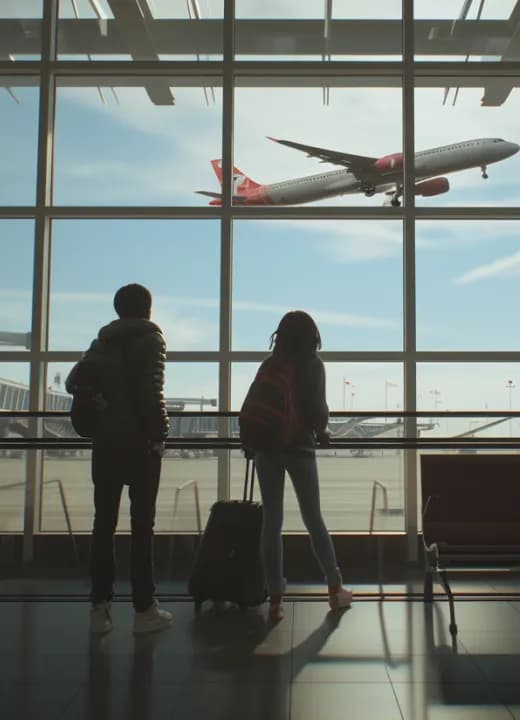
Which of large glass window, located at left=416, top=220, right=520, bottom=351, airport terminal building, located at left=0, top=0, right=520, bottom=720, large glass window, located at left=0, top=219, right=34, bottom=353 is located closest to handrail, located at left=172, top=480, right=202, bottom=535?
airport terminal building, located at left=0, top=0, right=520, bottom=720

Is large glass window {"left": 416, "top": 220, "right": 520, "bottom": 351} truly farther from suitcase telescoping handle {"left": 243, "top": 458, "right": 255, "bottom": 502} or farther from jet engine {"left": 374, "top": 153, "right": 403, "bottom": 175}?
suitcase telescoping handle {"left": 243, "top": 458, "right": 255, "bottom": 502}

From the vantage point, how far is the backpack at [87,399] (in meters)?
3.42

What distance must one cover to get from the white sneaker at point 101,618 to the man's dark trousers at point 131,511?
0.03m

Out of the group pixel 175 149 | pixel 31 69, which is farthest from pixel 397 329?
pixel 31 69

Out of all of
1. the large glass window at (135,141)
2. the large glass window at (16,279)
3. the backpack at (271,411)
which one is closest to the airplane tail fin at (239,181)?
the large glass window at (135,141)

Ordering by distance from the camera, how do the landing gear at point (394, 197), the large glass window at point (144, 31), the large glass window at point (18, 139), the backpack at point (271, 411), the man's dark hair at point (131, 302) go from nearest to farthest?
the man's dark hair at point (131, 302), the backpack at point (271, 411), the landing gear at point (394, 197), the large glass window at point (18, 139), the large glass window at point (144, 31)

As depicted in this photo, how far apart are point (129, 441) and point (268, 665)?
3.77 feet

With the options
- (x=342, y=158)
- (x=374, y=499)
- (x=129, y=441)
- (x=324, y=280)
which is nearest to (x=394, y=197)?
A: (x=342, y=158)

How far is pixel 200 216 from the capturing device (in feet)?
20.1

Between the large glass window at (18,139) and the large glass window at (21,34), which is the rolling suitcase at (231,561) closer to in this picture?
the large glass window at (18,139)

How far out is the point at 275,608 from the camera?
12.2 ft

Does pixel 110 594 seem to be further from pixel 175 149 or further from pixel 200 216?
pixel 175 149

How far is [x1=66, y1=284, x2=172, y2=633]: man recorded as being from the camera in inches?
135

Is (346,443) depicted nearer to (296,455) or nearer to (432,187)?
(296,455)
